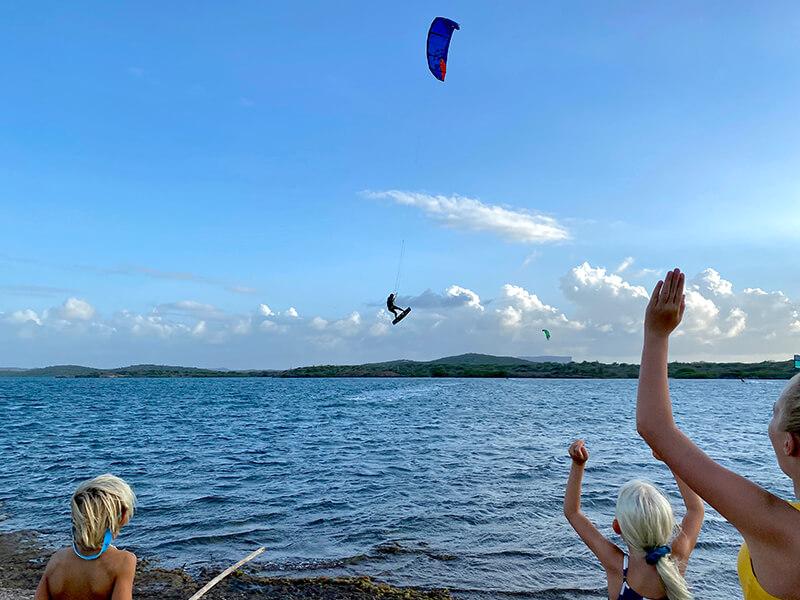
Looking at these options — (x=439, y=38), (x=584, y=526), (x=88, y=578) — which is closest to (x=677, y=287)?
(x=584, y=526)

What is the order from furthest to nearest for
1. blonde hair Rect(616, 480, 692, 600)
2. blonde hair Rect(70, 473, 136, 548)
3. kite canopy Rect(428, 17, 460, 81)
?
kite canopy Rect(428, 17, 460, 81), blonde hair Rect(70, 473, 136, 548), blonde hair Rect(616, 480, 692, 600)

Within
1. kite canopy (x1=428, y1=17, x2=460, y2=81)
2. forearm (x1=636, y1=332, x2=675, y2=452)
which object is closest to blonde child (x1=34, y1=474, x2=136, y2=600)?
forearm (x1=636, y1=332, x2=675, y2=452)

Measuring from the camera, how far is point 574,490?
3896mm

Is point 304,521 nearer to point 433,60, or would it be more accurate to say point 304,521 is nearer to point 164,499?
point 164,499

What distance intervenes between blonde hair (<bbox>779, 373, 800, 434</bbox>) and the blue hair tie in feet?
7.16

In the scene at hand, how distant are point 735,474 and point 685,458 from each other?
0.14 metres

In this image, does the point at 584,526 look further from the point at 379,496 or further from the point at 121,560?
the point at 379,496

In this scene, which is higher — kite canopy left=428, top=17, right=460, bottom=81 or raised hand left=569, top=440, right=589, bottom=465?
kite canopy left=428, top=17, right=460, bottom=81

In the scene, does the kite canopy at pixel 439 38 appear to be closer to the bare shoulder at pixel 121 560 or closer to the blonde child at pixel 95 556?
the blonde child at pixel 95 556

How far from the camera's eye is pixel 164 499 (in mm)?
17625

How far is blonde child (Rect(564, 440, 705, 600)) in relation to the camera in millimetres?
3467

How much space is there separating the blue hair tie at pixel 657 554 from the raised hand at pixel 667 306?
2316mm

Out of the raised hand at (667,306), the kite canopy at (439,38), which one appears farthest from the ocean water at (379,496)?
the kite canopy at (439,38)

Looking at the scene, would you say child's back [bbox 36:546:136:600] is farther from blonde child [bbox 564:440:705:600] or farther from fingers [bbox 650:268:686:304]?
fingers [bbox 650:268:686:304]
